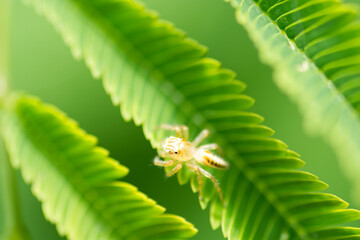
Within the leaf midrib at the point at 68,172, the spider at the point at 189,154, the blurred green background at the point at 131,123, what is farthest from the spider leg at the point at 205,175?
the blurred green background at the point at 131,123

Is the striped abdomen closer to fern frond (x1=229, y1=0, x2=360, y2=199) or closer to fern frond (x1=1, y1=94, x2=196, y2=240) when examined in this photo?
fern frond (x1=1, y1=94, x2=196, y2=240)

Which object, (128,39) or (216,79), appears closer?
(216,79)

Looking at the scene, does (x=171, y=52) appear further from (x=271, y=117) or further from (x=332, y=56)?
(x=271, y=117)

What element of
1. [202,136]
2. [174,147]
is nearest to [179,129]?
[202,136]

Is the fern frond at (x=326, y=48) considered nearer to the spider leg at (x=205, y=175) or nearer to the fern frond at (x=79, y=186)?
the spider leg at (x=205, y=175)

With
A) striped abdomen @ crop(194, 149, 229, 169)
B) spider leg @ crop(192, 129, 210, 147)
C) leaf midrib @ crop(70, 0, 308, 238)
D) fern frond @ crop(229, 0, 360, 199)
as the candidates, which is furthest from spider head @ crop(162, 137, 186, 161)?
fern frond @ crop(229, 0, 360, 199)

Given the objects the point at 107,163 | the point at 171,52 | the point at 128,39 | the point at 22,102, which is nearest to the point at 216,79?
the point at 171,52
